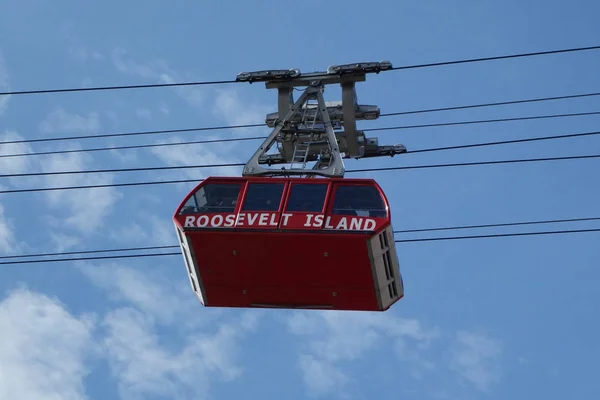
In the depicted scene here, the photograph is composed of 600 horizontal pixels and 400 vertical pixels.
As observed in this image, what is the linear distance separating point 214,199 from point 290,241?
1731 mm

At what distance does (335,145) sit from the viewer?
27.0 m

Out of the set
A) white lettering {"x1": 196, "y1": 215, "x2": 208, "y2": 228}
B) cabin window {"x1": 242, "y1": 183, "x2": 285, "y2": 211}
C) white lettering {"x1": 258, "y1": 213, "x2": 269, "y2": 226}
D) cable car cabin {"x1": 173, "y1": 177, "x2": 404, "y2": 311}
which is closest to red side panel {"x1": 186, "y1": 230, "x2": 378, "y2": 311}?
cable car cabin {"x1": 173, "y1": 177, "x2": 404, "y2": 311}

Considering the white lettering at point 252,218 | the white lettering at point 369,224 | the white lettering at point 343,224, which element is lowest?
the white lettering at point 369,224

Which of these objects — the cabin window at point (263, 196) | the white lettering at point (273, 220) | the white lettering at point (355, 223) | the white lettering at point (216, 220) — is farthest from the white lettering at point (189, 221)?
the white lettering at point (355, 223)

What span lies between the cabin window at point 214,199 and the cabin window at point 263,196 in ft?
0.71

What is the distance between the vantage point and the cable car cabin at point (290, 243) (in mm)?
24391

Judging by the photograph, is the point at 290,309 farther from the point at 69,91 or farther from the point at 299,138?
the point at 69,91

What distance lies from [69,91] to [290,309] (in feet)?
22.6

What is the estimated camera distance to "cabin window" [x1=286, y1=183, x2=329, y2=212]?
2484 cm

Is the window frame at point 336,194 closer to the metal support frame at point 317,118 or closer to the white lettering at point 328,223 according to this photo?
the white lettering at point 328,223

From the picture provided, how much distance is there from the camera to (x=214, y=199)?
25422 millimetres

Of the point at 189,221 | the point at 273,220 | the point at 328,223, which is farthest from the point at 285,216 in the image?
the point at 189,221

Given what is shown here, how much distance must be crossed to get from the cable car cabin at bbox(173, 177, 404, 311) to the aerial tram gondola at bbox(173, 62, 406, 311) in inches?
0.6

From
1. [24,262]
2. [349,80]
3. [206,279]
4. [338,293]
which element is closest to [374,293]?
[338,293]
